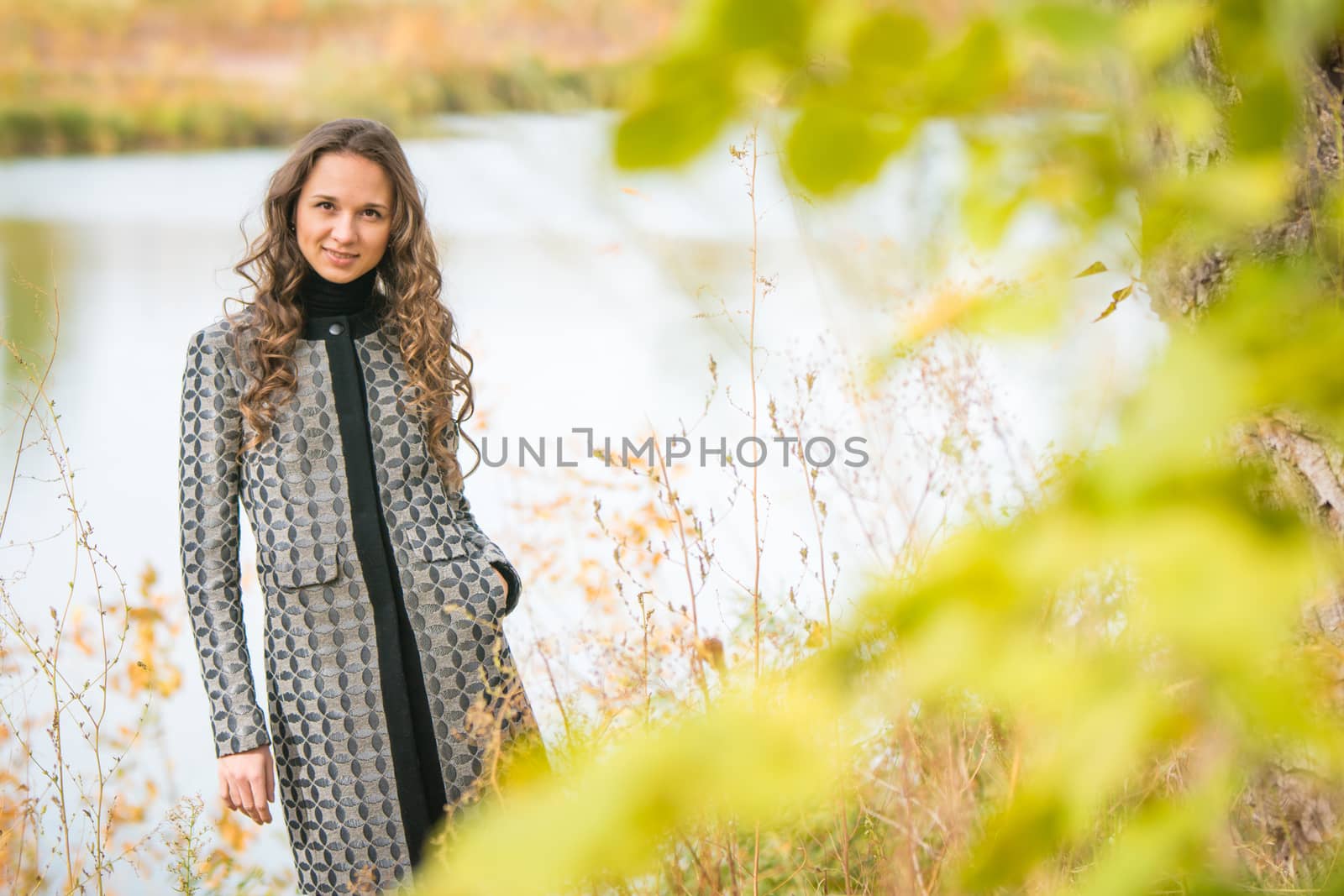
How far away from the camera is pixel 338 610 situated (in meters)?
1.74

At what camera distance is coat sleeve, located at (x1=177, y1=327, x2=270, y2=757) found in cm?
165

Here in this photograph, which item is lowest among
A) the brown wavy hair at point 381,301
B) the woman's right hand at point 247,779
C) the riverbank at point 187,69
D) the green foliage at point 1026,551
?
the woman's right hand at point 247,779

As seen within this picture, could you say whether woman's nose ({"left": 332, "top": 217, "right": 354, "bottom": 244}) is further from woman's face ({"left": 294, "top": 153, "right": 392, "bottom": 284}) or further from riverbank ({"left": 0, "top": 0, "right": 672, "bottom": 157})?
riverbank ({"left": 0, "top": 0, "right": 672, "bottom": 157})

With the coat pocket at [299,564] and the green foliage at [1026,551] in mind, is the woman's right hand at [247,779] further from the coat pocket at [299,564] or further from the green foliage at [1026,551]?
the green foliage at [1026,551]

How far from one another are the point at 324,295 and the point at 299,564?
0.47 meters

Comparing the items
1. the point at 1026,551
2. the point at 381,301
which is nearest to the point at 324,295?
the point at 381,301

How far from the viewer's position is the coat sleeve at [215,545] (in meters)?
1.65

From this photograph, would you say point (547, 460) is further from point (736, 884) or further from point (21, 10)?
point (21, 10)

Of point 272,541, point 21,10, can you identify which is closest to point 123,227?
point 21,10

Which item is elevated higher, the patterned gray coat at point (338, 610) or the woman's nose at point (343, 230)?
the woman's nose at point (343, 230)

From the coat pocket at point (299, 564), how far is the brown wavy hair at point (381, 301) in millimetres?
179

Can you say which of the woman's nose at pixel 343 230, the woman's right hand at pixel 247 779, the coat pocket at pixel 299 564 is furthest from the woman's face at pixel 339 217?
the woman's right hand at pixel 247 779

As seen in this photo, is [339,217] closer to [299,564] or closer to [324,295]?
[324,295]

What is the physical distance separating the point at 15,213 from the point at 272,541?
11.0 feet
